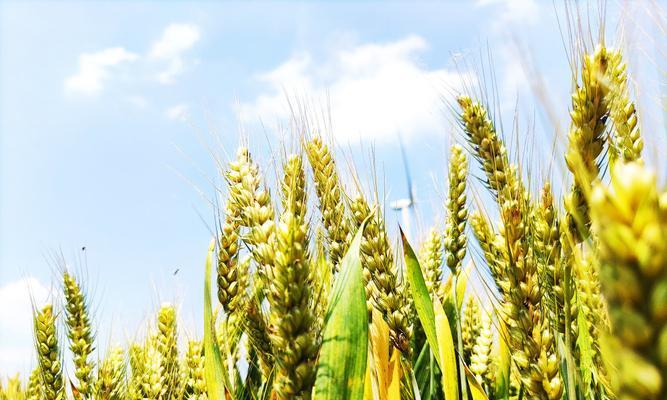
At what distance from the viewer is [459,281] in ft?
8.48

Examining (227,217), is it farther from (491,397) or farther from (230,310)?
(491,397)

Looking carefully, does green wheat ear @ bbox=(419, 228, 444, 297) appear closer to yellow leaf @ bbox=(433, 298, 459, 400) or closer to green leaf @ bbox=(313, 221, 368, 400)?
yellow leaf @ bbox=(433, 298, 459, 400)

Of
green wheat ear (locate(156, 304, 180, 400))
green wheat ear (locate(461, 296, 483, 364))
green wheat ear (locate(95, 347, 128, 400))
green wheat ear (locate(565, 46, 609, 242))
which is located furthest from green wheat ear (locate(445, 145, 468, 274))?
green wheat ear (locate(95, 347, 128, 400))

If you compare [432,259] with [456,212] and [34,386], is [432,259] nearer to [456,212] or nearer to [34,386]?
[456,212]

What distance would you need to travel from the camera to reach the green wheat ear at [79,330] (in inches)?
107

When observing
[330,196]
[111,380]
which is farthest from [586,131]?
[111,380]

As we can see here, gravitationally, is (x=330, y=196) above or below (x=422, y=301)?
above

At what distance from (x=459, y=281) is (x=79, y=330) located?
165 cm

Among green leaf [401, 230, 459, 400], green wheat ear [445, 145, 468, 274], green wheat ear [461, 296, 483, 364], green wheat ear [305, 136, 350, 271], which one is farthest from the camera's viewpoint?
green wheat ear [461, 296, 483, 364]

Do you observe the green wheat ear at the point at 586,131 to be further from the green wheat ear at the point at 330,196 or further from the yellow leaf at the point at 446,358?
the green wheat ear at the point at 330,196

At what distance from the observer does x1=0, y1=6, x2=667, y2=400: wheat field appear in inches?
24.4

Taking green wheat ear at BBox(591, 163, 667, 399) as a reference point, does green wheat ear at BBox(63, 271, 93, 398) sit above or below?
above

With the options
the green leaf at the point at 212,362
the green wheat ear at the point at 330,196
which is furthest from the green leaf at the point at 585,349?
the green leaf at the point at 212,362

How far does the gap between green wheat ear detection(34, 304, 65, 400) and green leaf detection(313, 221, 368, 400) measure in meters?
1.76
